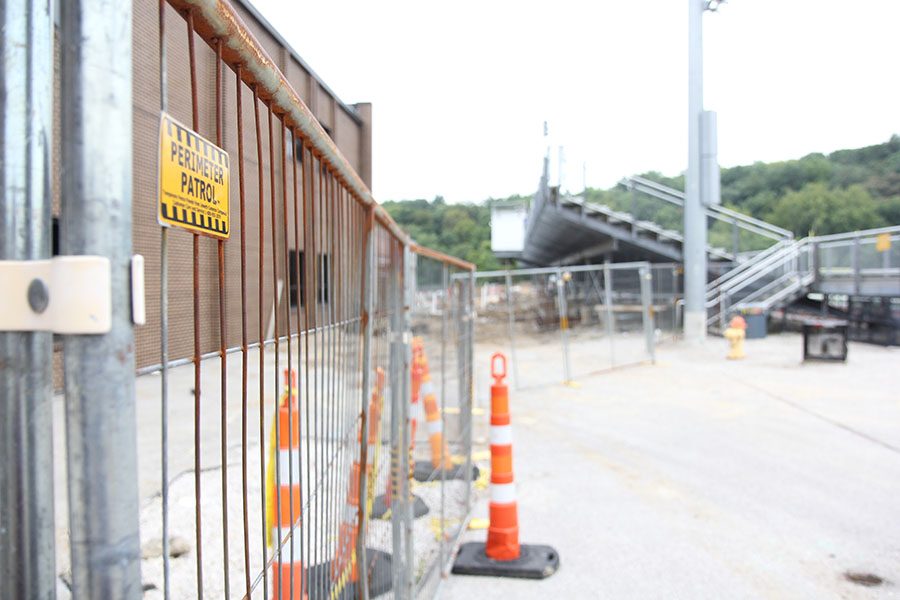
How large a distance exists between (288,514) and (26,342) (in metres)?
1.69

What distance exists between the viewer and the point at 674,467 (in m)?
6.16

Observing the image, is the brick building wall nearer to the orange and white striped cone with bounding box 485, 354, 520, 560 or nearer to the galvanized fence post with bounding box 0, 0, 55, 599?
the galvanized fence post with bounding box 0, 0, 55, 599

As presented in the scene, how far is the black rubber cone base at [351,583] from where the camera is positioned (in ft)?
6.30

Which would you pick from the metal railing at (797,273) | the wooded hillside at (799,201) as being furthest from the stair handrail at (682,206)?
the wooded hillside at (799,201)

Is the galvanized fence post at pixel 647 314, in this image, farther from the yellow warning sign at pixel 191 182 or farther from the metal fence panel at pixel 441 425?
the yellow warning sign at pixel 191 182

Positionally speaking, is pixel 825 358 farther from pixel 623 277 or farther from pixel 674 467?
pixel 674 467

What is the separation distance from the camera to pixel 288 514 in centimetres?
232

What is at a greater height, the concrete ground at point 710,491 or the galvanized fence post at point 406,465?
the galvanized fence post at point 406,465

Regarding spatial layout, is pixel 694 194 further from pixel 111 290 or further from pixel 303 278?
pixel 111 290

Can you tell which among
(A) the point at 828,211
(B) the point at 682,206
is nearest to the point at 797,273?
(B) the point at 682,206

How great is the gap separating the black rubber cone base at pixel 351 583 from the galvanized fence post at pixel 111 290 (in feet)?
3.54

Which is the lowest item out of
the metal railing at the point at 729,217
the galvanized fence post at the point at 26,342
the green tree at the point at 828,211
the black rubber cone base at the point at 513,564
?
the black rubber cone base at the point at 513,564

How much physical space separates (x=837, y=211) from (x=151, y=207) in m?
81.7

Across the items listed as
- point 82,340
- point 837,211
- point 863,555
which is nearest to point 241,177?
point 82,340
